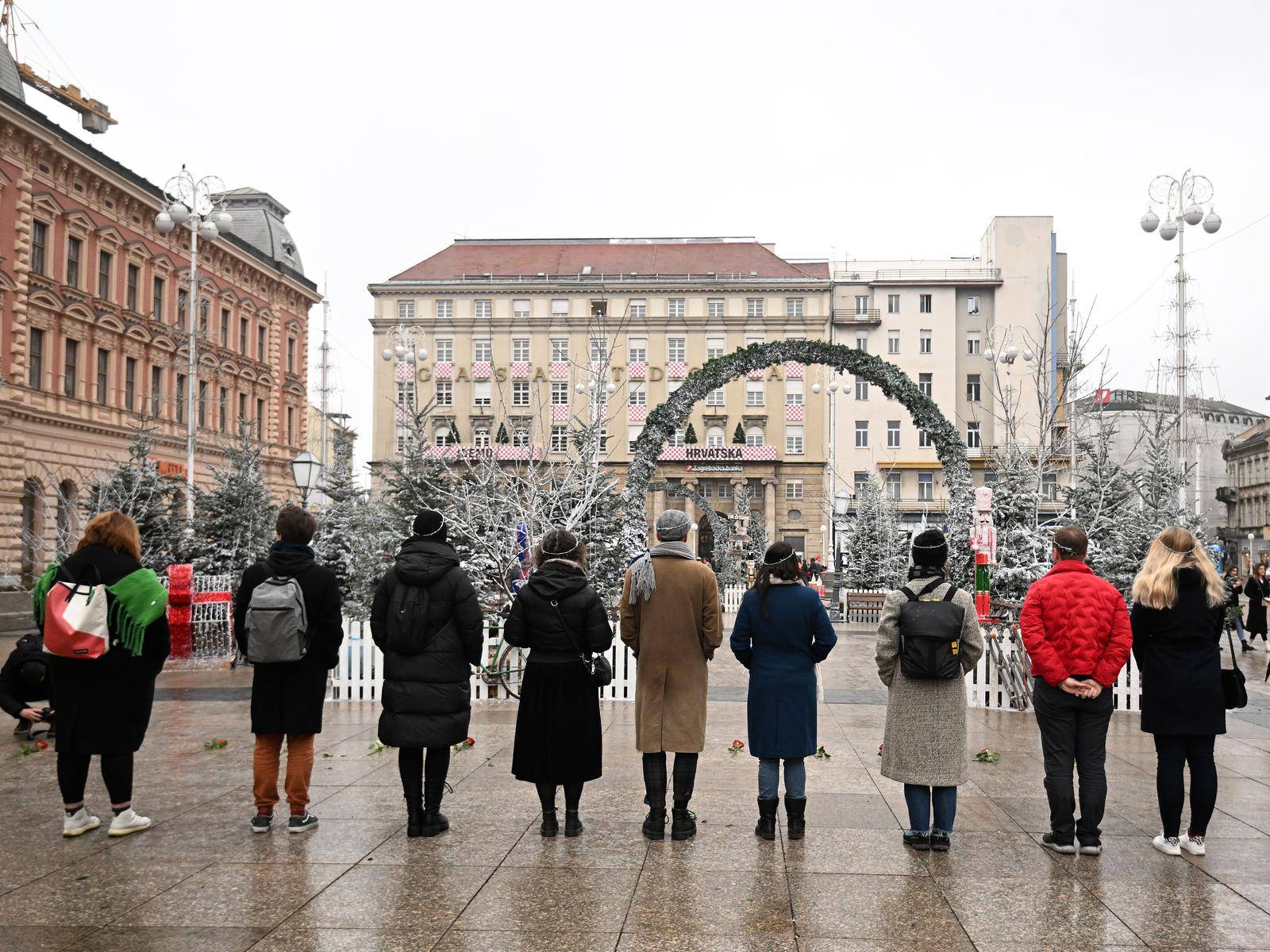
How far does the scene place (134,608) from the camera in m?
6.45

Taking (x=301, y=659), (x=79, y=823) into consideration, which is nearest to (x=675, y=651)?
(x=301, y=659)

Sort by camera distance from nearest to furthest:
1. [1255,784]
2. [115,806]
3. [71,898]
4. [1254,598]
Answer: [71,898] < [115,806] < [1255,784] < [1254,598]

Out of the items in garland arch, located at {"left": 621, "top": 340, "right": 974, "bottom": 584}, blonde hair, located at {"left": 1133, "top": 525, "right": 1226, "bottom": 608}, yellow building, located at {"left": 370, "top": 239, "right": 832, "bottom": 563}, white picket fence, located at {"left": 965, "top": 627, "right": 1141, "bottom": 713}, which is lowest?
white picket fence, located at {"left": 965, "top": 627, "right": 1141, "bottom": 713}

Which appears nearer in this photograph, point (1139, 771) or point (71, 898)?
point (71, 898)

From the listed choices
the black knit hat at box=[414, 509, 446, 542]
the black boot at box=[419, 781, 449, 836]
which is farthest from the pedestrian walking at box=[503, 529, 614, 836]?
the black knit hat at box=[414, 509, 446, 542]

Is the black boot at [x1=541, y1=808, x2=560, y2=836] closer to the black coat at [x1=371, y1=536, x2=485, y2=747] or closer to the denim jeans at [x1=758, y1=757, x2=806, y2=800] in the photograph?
the black coat at [x1=371, y1=536, x2=485, y2=747]

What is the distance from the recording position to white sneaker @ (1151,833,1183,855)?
20.9 feet

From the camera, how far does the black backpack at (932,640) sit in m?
6.34

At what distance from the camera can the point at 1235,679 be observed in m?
6.54

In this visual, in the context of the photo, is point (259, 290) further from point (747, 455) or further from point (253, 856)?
point (253, 856)

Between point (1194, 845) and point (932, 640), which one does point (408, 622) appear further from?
point (1194, 845)

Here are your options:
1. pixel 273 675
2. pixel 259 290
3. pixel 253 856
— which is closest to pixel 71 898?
pixel 253 856

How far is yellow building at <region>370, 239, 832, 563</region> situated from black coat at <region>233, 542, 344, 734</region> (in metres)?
67.8

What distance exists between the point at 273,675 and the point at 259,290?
155 ft
